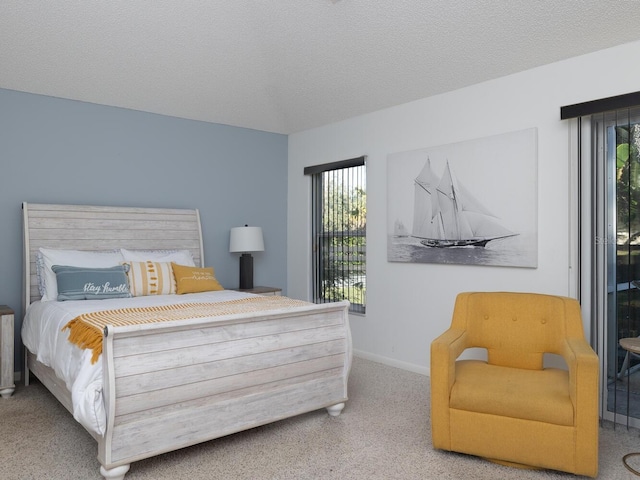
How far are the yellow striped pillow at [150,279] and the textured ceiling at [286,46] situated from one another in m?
1.57

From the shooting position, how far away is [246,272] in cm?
534

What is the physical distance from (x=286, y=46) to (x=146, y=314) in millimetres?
2420

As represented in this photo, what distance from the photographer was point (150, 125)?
4.96 m

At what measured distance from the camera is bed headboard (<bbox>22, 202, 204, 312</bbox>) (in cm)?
420

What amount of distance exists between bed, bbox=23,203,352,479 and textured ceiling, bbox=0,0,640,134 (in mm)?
1492

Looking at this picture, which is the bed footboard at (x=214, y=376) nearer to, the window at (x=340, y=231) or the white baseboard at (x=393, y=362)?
the white baseboard at (x=393, y=362)

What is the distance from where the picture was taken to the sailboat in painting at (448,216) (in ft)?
13.0

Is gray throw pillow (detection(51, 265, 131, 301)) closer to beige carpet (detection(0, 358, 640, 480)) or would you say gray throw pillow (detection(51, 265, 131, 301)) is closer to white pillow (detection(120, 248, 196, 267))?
white pillow (detection(120, 248, 196, 267))

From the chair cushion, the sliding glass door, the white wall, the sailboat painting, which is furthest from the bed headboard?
the sliding glass door

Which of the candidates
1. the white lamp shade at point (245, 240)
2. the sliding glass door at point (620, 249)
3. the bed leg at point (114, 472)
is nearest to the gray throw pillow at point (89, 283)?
the white lamp shade at point (245, 240)

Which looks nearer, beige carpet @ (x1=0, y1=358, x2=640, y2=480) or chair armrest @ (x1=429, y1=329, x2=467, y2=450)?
beige carpet @ (x1=0, y1=358, x2=640, y2=480)

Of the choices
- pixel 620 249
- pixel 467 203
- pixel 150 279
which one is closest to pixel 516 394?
pixel 620 249

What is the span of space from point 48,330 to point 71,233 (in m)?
1.29

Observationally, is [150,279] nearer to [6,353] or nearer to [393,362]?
[6,353]
